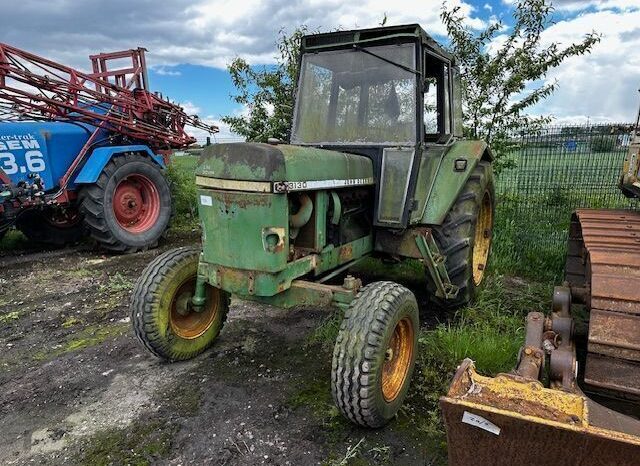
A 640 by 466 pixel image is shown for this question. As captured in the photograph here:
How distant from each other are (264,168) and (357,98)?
1345mm

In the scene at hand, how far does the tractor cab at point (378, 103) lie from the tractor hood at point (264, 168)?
648mm

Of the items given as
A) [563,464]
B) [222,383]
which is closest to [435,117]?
[222,383]

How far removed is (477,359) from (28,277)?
495 centimetres

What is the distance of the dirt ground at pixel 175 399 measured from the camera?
2463mm

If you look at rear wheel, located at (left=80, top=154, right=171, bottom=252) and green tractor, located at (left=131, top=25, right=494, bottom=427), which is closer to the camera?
green tractor, located at (left=131, top=25, right=494, bottom=427)

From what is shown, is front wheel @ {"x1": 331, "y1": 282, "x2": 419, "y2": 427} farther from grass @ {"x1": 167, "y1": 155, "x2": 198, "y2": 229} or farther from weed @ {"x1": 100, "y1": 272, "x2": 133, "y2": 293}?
grass @ {"x1": 167, "y1": 155, "x2": 198, "y2": 229}

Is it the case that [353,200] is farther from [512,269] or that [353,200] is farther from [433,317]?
[512,269]

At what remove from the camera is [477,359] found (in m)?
3.21

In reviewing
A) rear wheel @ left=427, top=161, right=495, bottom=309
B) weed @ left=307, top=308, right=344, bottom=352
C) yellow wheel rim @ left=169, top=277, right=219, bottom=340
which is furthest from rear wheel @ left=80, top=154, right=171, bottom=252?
rear wheel @ left=427, top=161, right=495, bottom=309

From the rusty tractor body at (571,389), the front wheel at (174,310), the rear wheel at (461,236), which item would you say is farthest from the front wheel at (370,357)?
the front wheel at (174,310)

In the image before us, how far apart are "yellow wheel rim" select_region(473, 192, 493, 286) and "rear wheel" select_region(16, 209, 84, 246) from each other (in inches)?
215

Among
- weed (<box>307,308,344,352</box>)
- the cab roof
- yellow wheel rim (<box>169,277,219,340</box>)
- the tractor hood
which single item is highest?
the cab roof

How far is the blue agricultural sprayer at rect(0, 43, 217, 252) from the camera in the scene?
5918 millimetres

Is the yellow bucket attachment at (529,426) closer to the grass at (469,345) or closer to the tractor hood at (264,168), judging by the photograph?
the grass at (469,345)
